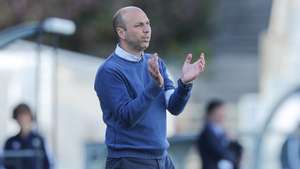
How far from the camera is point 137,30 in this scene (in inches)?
315

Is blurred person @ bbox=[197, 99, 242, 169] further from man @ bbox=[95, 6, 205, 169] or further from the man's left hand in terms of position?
the man's left hand

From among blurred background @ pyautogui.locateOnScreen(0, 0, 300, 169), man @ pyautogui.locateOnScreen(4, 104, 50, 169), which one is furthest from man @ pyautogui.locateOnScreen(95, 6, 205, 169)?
man @ pyautogui.locateOnScreen(4, 104, 50, 169)

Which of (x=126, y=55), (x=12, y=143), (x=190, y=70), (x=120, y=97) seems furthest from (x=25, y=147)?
(x=190, y=70)

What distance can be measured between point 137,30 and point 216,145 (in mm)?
6309

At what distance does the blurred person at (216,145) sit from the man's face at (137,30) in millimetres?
6228

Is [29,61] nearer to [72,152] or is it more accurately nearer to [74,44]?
[72,152]

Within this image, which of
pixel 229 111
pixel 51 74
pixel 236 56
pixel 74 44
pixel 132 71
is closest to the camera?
pixel 132 71

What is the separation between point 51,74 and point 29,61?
326mm

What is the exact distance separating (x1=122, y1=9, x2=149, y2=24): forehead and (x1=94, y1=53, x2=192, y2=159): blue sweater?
0.78 ft

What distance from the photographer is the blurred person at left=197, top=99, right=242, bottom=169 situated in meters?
14.2

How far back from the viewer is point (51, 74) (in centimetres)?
1777

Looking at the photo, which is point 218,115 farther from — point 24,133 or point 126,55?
point 126,55

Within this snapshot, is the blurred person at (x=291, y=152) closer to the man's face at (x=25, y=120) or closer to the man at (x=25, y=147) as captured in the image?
the man at (x=25, y=147)

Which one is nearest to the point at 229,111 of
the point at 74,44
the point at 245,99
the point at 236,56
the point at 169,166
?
the point at 245,99
